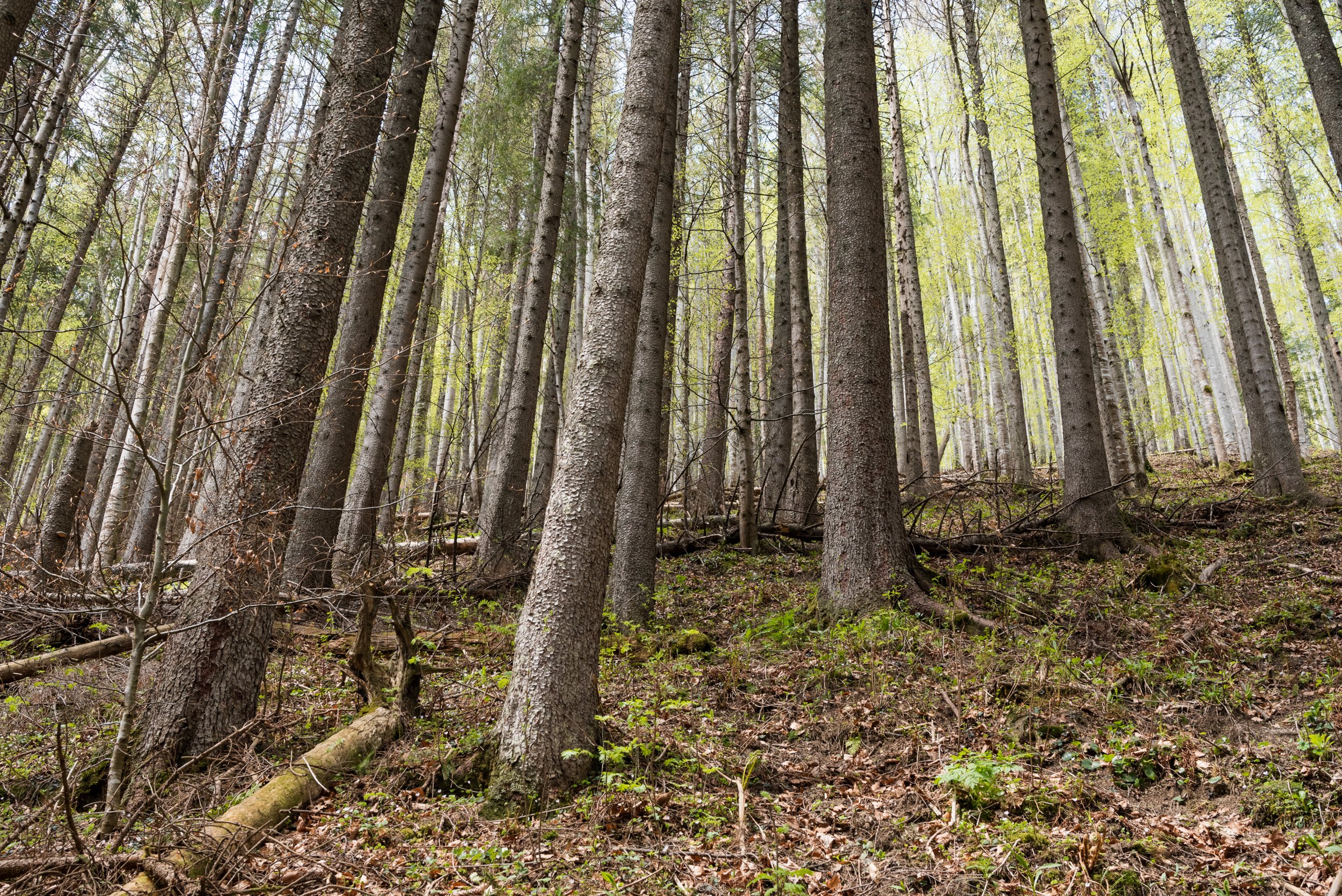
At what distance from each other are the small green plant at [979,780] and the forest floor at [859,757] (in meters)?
0.02

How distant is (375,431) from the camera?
27.5 ft

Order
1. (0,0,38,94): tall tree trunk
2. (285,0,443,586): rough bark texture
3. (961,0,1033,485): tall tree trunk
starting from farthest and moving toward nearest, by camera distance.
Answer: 1. (961,0,1033,485): tall tree trunk
2. (285,0,443,586): rough bark texture
3. (0,0,38,94): tall tree trunk

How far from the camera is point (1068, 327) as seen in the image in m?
7.93

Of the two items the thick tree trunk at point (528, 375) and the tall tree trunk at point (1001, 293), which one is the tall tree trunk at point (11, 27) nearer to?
the thick tree trunk at point (528, 375)

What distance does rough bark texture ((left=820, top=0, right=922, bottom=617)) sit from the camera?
5898 mm

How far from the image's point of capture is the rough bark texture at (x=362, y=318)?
7.47 meters

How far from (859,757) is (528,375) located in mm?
6705

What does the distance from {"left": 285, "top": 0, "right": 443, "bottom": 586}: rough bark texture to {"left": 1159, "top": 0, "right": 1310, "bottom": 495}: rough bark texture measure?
1098 cm

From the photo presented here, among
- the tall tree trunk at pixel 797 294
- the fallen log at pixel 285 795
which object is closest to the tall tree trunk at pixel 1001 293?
the tall tree trunk at pixel 797 294

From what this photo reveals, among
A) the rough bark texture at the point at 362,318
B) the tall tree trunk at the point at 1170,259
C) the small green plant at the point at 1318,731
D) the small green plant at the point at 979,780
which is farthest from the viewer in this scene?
the tall tree trunk at the point at 1170,259

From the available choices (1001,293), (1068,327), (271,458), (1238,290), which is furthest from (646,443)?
(1001,293)

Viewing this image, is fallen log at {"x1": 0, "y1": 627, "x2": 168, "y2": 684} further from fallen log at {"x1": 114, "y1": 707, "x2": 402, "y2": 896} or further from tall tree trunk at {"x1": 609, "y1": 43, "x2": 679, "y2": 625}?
tall tree trunk at {"x1": 609, "y1": 43, "x2": 679, "y2": 625}

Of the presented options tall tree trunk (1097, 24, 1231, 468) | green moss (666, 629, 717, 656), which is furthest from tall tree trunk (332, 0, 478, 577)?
tall tree trunk (1097, 24, 1231, 468)

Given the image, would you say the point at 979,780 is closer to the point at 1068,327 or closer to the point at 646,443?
the point at 646,443
